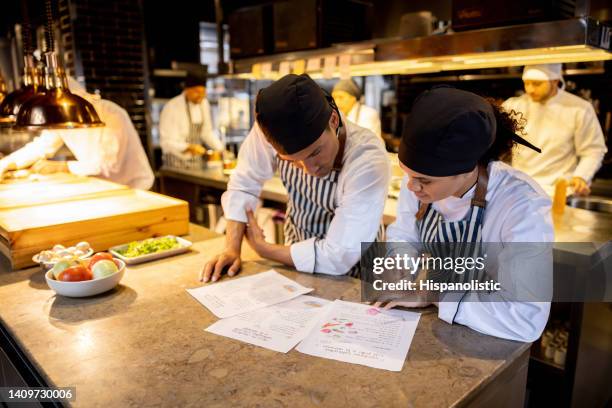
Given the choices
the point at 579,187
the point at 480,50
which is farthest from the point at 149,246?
the point at 579,187

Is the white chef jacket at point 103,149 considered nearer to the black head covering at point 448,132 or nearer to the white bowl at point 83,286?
the white bowl at point 83,286

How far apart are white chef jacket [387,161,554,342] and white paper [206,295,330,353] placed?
1.28 feet

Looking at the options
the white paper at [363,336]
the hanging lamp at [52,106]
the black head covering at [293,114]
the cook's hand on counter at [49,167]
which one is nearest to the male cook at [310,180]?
the black head covering at [293,114]

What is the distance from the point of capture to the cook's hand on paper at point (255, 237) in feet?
6.11

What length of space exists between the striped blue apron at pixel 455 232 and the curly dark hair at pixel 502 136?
4 cm

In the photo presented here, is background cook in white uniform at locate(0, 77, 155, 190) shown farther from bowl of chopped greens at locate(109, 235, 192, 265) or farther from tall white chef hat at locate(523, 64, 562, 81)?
tall white chef hat at locate(523, 64, 562, 81)

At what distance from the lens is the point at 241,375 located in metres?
1.09

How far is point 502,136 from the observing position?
1.31 meters

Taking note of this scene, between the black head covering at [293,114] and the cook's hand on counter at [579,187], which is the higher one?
the black head covering at [293,114]

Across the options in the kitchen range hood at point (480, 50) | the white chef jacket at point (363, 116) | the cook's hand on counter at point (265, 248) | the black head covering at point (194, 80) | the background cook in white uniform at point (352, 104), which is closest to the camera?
the cook's hand on counter at point (265, 248)

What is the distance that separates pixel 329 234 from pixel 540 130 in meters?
2.89

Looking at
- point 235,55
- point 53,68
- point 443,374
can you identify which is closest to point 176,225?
point 53,68

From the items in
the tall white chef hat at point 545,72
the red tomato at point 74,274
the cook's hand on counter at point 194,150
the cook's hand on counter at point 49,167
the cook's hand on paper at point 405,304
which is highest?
the tall white chef hat at point 545,72

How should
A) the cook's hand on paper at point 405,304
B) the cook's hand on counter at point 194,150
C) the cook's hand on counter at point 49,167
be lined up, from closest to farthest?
1. the cook's hand on paper at point 405,304
2. the cook's hand on counter at point 49,167
3. the cook's hand on counter at point 194,150
